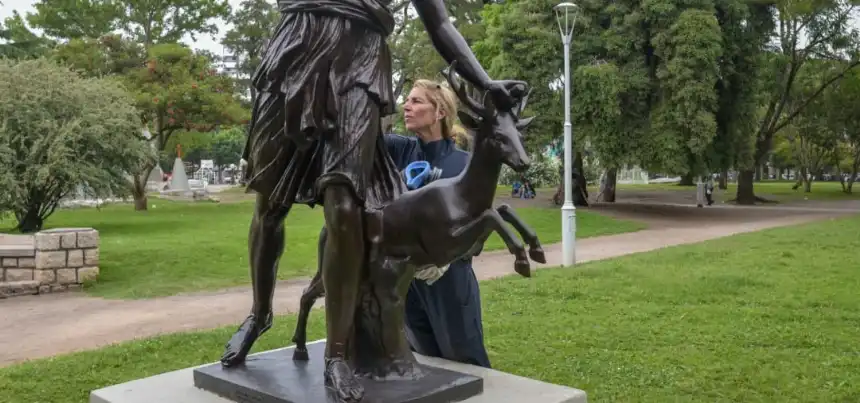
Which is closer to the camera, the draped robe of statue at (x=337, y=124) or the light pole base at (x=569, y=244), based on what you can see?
the draped robe of statue at (x=337, y=124)

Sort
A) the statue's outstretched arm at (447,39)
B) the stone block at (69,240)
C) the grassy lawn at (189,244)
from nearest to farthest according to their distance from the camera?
the statue's outstretched arm at (447,39), the stone block at (69,240), the grassy lawn at (189,244)

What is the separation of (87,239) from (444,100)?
28.1ft

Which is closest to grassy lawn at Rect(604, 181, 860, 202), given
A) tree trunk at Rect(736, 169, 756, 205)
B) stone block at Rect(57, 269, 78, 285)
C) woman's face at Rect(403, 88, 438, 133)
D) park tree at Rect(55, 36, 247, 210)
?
tree trunk at Rect(736, 169, 756, 205)

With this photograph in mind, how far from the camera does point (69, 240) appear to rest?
10883 millimetres

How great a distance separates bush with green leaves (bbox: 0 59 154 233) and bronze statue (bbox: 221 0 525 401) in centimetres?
1351

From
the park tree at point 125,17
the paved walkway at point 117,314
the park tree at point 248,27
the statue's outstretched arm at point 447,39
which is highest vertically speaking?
the park tree at point 248,27

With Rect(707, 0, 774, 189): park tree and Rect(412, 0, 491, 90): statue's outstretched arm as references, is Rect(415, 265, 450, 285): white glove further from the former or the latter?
Rect(707, 0, 774, 189): park tree

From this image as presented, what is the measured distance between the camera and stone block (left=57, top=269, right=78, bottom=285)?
35.4 ft

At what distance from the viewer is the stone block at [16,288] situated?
10.4m

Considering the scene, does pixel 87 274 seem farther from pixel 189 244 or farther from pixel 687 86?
pixel 687 86

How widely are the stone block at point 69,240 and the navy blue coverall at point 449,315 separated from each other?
327 inches

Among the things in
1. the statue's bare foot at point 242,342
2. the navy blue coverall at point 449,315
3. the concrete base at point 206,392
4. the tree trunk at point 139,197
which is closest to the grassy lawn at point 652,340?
the navy blue coverall at point 449,315

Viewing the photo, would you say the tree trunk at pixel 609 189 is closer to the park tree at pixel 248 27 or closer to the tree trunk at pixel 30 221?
the tree trunk at pixel 30 221

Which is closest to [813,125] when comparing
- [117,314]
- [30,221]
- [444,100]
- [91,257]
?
[30,221]
